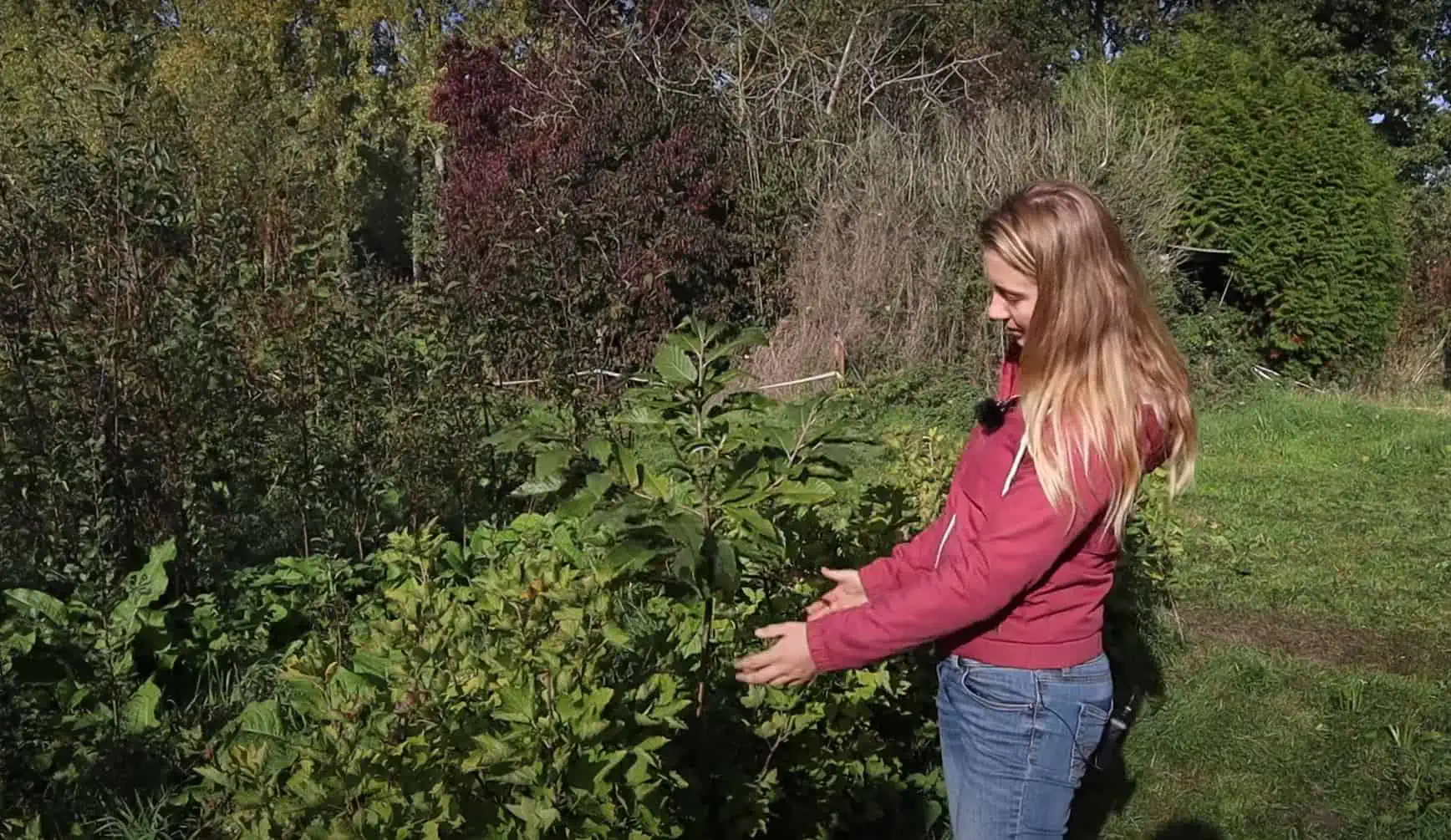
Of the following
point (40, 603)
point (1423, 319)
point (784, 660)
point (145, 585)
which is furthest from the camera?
point (1423, 319)

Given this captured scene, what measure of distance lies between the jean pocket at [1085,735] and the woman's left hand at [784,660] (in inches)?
18.4

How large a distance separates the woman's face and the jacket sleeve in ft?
0.99

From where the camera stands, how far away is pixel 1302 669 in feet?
14.8

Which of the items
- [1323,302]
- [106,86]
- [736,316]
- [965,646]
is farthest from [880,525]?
[1323,302]

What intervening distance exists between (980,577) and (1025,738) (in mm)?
347

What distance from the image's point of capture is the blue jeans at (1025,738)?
6.43 feet

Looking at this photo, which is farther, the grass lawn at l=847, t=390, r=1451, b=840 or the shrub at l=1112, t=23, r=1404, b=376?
the shrub at l=1112, t=23, r=1404, b=376

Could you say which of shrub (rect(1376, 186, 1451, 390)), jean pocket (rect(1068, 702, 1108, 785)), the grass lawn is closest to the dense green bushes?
jean pocket (rect(1068, 702, 1108, 785))

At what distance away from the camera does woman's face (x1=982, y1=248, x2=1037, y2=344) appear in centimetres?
197

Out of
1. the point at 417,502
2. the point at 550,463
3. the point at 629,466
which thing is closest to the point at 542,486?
the point at 550,463

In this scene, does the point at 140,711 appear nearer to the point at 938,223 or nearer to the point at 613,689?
the point at 613,689

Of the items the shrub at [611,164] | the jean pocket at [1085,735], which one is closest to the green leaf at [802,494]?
the jean pocket at [1085,735]

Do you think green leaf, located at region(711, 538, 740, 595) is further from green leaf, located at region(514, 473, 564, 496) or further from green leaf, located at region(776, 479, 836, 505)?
green leaf, located at region(514, 473, 564, 496)

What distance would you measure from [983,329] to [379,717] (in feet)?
29.6
